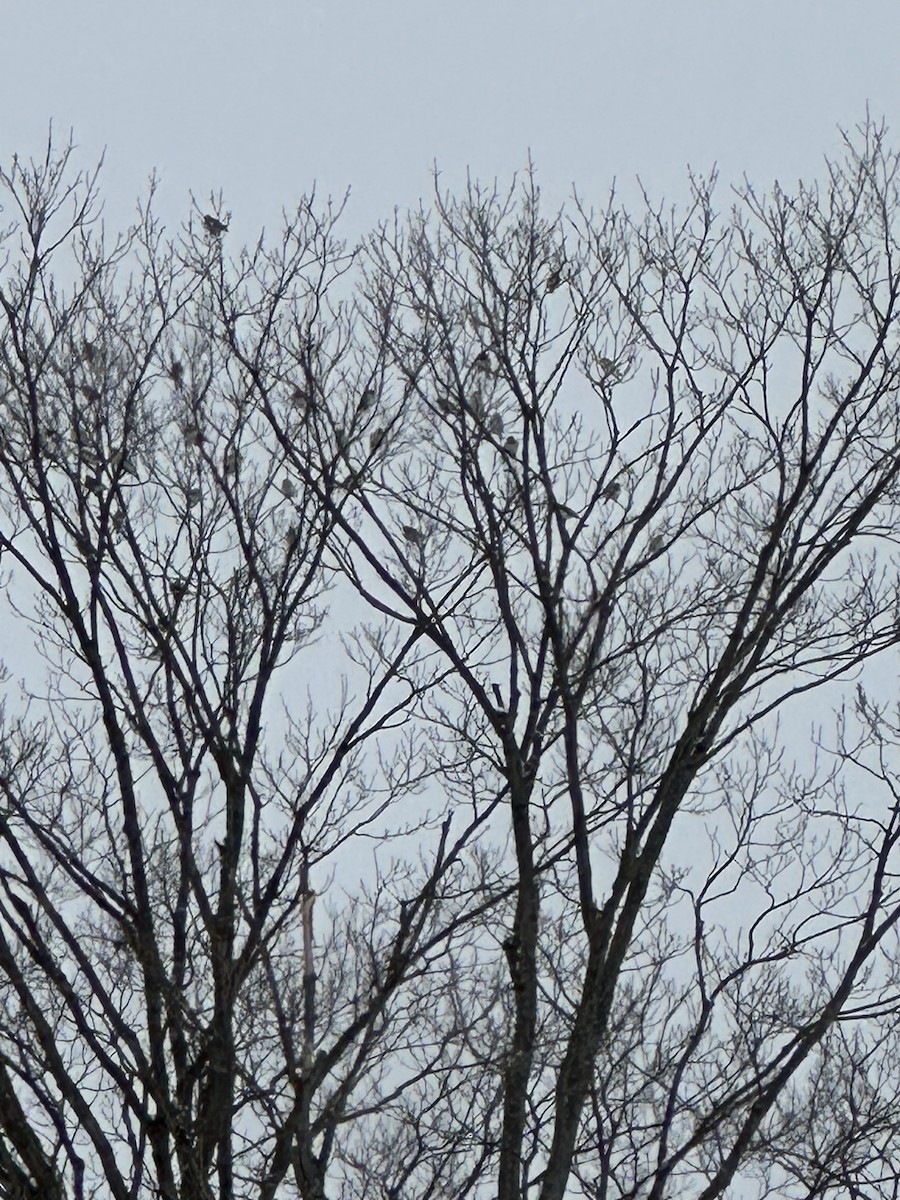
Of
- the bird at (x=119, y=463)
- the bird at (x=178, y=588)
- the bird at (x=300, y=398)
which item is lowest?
the bird at (x=178, y=588)

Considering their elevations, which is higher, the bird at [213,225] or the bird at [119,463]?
the bird at [213,225]

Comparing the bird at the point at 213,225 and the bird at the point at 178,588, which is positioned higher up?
the bird at the point at 213,225

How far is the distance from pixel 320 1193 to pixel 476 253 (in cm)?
463

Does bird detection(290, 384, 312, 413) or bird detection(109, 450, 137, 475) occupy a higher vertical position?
bird detection(290, 384, 312, 413)

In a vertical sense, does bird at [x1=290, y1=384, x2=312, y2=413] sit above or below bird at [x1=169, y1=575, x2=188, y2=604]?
above

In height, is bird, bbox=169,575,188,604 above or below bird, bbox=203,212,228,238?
below

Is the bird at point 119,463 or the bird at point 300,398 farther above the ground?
the bird at point 300,398

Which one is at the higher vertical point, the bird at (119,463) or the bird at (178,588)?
the bird at (119,463)

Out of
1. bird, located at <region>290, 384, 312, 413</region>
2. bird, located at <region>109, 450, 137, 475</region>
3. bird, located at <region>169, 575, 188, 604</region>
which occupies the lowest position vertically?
bird, located at <region>169, 575, 188, 604</region>

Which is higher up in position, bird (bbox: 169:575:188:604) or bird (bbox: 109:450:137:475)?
bird (bbox: 109:450:137:475)

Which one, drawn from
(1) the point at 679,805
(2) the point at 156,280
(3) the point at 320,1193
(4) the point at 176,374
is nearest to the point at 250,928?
(3) the point at 320,1193

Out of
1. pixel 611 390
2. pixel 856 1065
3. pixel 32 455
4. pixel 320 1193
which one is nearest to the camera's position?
pixel 320 1193

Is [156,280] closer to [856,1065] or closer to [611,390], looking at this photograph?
[611,390]

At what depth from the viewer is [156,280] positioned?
748cm
